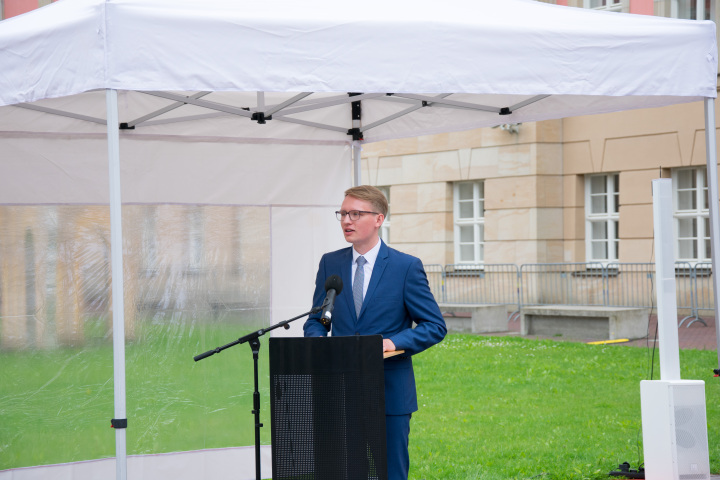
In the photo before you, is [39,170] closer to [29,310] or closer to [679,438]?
[29,310]

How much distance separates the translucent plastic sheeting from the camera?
6348 millimetres

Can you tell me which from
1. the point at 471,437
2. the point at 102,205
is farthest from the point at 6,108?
the point at 471,437

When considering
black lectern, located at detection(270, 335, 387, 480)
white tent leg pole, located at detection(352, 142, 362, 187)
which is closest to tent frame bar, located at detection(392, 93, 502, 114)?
white tent leg pole, located at detection(352, 142, 362, 187)

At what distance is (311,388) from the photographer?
12.8 ft

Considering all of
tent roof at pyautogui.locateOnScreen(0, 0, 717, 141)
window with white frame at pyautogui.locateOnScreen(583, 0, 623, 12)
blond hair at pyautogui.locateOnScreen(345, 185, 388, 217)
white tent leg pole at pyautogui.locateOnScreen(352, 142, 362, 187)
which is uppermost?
window with white frame at pyautogui.locateOnScreen(583, 0, 623, 12)

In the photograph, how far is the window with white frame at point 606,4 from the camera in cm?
1977

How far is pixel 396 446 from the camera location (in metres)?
4.25

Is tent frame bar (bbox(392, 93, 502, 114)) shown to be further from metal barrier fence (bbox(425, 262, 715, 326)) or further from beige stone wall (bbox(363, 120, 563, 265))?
beige stone wall (bbox(363, 120, 563, 265))

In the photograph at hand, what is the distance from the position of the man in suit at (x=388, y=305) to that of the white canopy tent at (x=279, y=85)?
2.12 feet

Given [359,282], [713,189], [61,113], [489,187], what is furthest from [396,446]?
[489,187]

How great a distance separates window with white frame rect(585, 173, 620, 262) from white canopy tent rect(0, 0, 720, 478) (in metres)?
14.4

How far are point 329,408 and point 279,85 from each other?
159cm

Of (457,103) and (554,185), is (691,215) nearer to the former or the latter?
(554,185)

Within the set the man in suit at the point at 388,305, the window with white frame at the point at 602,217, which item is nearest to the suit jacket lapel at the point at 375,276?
the man in suit at the point at 388,305
